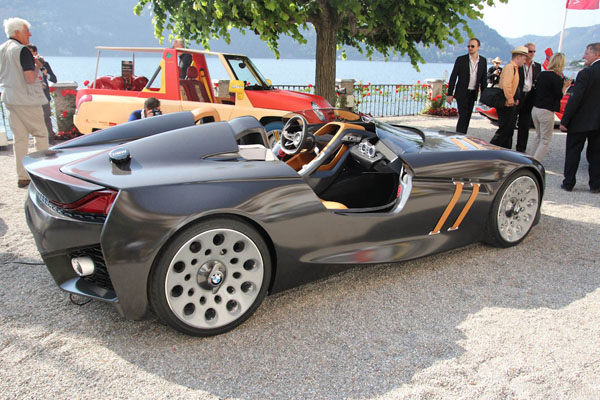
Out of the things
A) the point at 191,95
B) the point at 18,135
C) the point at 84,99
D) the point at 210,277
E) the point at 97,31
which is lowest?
the point at 210,277

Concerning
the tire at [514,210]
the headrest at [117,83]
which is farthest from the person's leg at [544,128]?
the headrest at [117,83]

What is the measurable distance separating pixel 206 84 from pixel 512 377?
6.57 meters

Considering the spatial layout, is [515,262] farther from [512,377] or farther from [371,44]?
[371,44]

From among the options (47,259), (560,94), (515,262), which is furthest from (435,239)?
(560,94)

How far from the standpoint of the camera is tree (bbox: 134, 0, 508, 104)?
7.44 meters

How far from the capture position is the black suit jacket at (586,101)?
5.76 meters

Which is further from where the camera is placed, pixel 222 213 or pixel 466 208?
pixel 466 208

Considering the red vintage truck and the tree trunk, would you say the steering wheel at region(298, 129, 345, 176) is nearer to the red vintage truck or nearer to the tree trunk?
the red vintage truck

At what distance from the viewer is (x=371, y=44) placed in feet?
35.2

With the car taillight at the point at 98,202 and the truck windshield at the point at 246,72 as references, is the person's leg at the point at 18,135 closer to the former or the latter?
the truck windshield at the point at 246,72

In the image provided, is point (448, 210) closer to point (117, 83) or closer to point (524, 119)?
point (524, 119)

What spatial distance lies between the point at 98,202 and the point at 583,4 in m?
16.2

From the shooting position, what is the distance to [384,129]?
3900 millimetres

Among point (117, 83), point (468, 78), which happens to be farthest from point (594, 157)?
point (117, 83)
